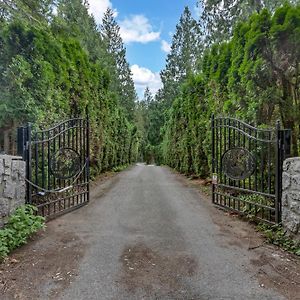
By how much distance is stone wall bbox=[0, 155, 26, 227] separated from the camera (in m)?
3.88

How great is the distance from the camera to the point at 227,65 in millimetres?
7789

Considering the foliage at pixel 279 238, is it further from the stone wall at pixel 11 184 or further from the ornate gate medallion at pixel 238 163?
the stone wall at pixel 11 184

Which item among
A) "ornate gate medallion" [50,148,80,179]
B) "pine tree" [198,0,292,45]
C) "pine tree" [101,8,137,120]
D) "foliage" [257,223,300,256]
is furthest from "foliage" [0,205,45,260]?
"pine tree" [101,8,137,120]

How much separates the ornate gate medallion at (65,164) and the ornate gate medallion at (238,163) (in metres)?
2.98

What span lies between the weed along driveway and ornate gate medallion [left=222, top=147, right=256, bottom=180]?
804 mm

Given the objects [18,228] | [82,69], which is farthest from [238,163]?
[82,69]

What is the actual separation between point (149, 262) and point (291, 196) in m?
2.11

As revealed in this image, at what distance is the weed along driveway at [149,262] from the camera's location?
2697mm

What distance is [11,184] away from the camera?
4102 millimetres

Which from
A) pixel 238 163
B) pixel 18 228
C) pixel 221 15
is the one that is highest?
pixel 221 15

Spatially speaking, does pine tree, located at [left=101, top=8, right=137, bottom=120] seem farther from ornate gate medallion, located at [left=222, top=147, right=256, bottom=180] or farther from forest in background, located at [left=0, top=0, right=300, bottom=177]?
ornate gate medallion, located at [left=222, top=147, right=256, bottom=180]

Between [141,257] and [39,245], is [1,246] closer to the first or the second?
[39,245]

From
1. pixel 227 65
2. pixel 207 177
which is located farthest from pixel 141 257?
pixel 207 177

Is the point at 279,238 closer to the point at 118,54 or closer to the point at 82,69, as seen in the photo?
the point at 82,69
